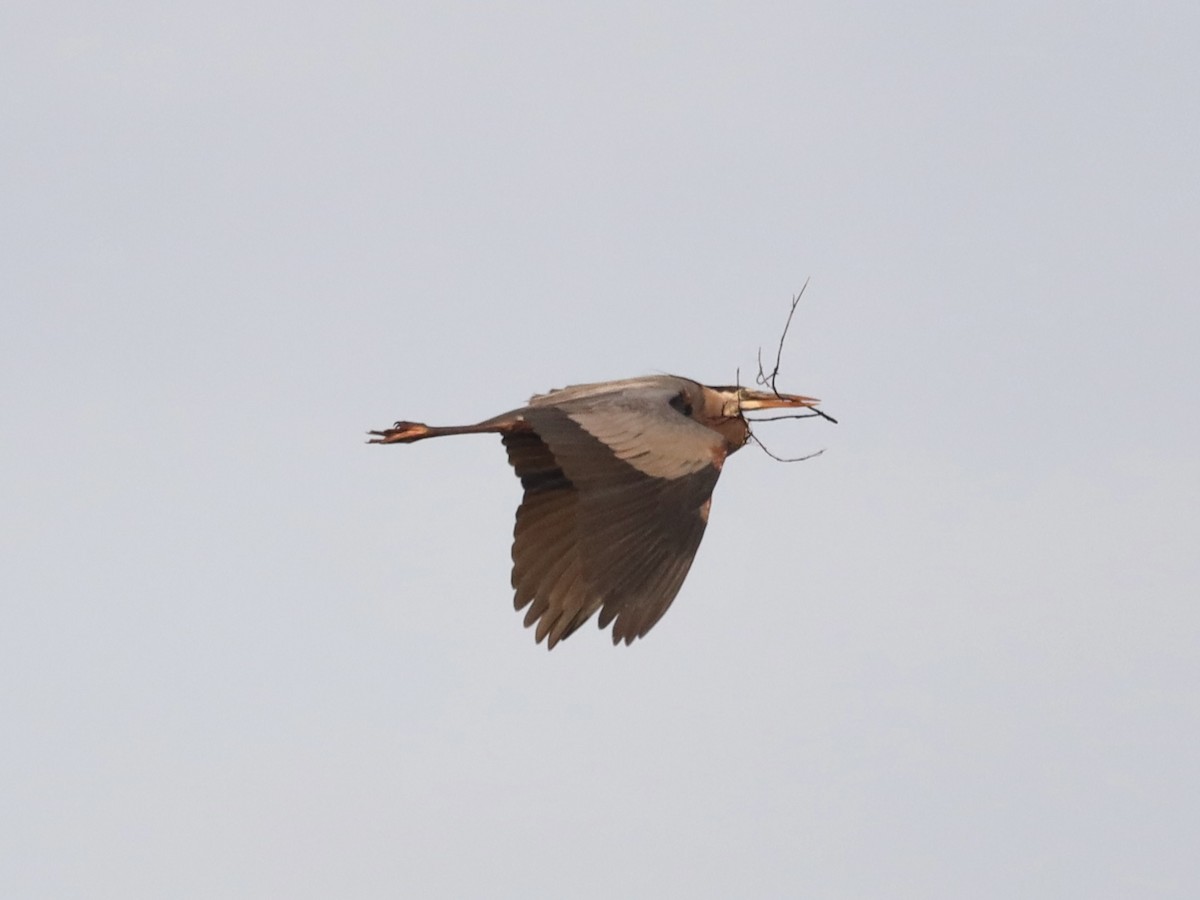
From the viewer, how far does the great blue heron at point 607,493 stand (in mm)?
14188

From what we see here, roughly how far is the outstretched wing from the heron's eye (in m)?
0.04

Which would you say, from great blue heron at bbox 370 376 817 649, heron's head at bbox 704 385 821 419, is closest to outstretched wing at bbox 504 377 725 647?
great blue heron at bbox 370 376 817 649

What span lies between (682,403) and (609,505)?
1.90m

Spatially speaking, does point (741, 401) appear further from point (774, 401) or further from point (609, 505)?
point (609, 505)

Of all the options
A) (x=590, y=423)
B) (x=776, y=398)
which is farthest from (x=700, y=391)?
(x=590, y=423)

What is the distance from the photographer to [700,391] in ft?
53.8

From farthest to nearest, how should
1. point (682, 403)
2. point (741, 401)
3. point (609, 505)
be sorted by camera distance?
point (741, 401), point (682, 403), point (609, 505)

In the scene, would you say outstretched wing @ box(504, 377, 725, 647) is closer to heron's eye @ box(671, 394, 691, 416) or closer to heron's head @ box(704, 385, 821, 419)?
heron's eye @ box(671, 394, 691, 416)

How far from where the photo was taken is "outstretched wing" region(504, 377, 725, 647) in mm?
14164

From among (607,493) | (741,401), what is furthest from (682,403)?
(607,493)

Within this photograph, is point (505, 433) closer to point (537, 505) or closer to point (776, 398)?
point (537, 505)

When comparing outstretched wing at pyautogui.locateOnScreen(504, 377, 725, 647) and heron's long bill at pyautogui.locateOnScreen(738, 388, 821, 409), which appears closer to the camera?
outstretched wing at pyautogui.locateOnScreen(504, 377, 725, 647)

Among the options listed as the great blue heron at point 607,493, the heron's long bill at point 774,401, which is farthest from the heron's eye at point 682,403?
the heron's long bill at point 774,401

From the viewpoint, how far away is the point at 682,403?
16.1 m
